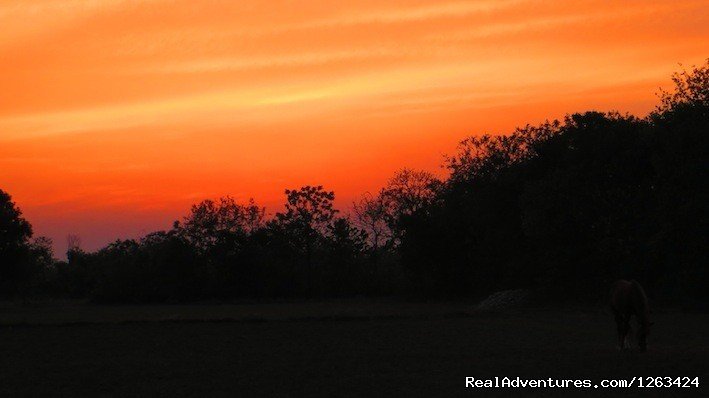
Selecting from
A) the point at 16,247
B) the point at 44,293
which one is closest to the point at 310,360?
the point at 16,247

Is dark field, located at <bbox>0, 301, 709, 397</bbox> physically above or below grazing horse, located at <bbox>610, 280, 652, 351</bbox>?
below

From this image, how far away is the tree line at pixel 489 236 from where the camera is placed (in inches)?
2076

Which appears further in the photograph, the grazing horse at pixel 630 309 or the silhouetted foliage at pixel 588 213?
the silhouetted foliage at pixel 588 213

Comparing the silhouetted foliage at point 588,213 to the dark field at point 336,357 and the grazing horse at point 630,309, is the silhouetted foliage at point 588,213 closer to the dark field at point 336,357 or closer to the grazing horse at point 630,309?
the dark field at point 336,357

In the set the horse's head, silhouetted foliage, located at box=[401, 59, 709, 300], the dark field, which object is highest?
silhouetted foliage, located at box=[401, 59, 709, 300]

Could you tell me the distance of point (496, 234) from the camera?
72750mm

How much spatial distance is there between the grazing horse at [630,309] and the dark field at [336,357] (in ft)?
1.67

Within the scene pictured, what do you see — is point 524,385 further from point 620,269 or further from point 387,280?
point 387,280

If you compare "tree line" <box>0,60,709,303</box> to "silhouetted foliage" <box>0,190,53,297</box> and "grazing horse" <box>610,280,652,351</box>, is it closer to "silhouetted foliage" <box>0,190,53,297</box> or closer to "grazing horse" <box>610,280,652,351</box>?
"silhouetted foliage" <box>0,190,53,297</box>

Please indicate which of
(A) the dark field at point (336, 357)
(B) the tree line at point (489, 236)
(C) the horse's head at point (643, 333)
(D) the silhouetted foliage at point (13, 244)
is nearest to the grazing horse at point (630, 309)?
(C) the horse's head at point (643, 333)

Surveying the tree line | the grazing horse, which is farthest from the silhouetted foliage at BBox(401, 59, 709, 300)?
the grazing horse

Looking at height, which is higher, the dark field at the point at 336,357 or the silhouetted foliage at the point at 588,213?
the silhouetted foliage at the point at 588,213

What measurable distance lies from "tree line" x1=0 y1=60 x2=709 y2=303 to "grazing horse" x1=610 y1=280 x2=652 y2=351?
89.5 ft

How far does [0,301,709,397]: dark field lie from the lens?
1969 cm
